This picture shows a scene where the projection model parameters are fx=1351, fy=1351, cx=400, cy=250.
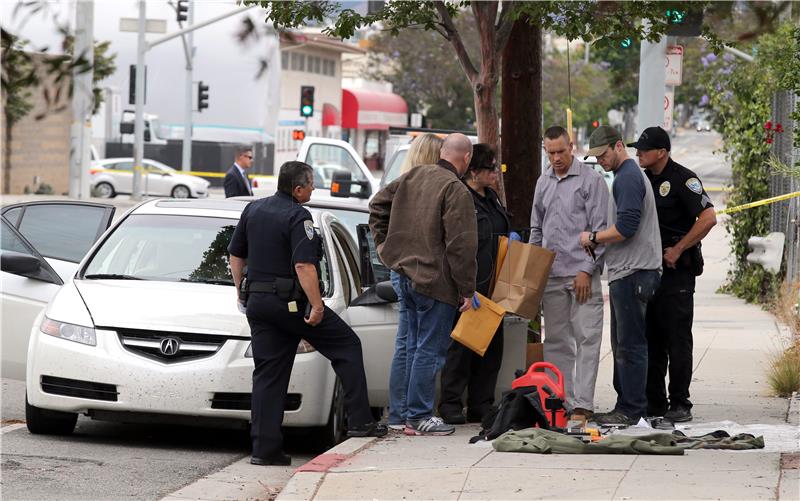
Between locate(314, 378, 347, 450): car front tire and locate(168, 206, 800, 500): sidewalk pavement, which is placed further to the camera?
locate(314, 378, 347, 450): car front tire

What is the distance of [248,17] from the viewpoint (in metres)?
3.79

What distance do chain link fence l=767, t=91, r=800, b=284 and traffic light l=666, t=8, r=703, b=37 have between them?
459 centimetres

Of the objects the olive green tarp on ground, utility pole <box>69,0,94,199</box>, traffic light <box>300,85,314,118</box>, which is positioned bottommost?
the olive green tarp on ground

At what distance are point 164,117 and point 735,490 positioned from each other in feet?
183

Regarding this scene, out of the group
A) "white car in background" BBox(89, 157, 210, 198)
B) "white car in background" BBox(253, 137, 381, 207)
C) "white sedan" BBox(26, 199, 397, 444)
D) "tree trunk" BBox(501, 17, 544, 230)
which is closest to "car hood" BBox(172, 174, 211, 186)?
"white car in background" BBox(89, 157, 210, 198)

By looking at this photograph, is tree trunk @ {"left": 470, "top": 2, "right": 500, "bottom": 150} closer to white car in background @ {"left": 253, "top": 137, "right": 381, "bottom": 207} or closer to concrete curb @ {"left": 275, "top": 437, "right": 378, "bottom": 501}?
concrete curb @ {"left": 275, "top": 437, "right": 378, "bottom": 501}

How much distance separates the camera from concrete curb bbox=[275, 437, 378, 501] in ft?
22.4

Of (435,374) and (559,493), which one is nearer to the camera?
(559,493)

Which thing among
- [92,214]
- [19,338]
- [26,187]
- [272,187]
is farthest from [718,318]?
[26,187]

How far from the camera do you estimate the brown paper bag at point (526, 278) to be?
8992mm

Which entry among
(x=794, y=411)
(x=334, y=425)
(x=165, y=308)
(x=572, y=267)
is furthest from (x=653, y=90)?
(x=165, y=308)

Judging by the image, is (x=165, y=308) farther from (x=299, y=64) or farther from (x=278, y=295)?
(x=299, y=64)

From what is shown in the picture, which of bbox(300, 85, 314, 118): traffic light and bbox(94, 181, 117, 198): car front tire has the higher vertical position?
bbox(300, 85, 314, 118): traffic light

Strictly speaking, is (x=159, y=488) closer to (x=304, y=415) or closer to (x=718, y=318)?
(x=304, y=415)
